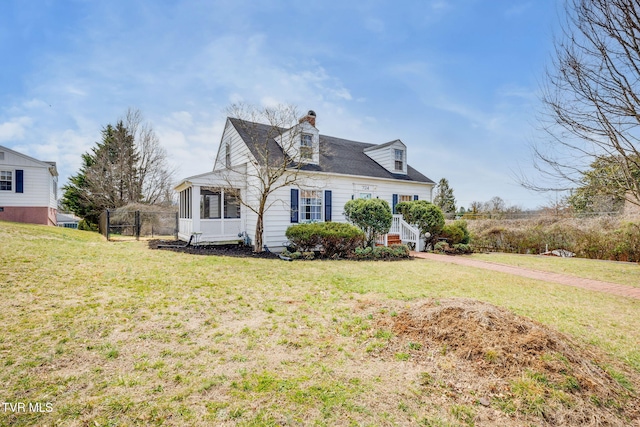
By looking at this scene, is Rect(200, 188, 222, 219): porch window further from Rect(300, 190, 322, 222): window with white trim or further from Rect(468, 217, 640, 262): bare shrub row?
Rect(468, 217, 640, 262): bare shrub row

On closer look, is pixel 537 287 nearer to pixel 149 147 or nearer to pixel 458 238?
pixel 458 238

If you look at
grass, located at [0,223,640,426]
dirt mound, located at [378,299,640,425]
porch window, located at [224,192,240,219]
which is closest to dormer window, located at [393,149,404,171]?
porch window, located at [224,192,240,219]

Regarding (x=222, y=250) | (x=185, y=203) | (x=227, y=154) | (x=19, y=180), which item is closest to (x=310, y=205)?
(x=222, y=250)

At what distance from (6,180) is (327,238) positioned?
817 inches

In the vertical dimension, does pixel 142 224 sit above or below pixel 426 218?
below

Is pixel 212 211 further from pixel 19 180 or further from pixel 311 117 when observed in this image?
pixel 19 180

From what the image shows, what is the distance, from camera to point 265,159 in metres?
11.1

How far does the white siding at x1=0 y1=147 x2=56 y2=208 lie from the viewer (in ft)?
56.3

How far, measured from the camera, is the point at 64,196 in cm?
2470

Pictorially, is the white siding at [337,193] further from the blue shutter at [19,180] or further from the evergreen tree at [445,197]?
the evergreen tree at [445,197]

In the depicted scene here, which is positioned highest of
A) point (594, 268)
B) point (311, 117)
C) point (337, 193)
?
point (311, 117)

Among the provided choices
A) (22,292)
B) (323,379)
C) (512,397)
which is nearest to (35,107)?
(22,292)

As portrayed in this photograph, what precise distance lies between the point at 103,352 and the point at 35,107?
15079mm

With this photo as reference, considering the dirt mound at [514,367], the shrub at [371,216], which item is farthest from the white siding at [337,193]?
the dirt mound at [514,367]
